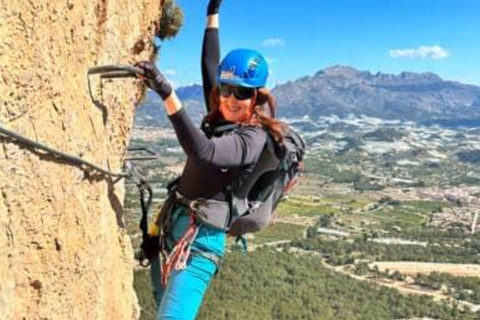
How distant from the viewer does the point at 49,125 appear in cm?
289

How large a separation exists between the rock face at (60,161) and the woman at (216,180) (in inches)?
17.0

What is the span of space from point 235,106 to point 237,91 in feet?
0.28

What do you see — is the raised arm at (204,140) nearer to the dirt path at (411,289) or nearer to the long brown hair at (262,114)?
the long brown hair at (262,114)

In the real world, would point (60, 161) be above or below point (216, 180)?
above

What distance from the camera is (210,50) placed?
4.23 metres

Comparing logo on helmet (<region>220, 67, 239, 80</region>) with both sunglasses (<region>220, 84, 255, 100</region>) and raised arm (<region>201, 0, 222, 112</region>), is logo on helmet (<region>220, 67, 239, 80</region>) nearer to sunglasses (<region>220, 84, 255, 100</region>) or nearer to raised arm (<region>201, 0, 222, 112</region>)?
sunglasses (<region>220, 84, 255, 100</region>)

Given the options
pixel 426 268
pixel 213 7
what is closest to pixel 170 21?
pixel 213 7

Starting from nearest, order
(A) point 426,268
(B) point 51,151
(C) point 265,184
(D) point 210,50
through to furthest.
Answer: (B) point 51,151
(C) point 265,184
(D) point 210,50
(A) point 426,268

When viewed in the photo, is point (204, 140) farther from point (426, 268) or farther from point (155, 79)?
point (426, 268)

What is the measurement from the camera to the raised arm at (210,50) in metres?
4.11

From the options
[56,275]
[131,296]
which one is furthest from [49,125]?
[131,296]

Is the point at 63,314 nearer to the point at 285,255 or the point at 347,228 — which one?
the point at 285,255

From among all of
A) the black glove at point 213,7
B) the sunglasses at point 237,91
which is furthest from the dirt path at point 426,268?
the sunglasses at point 237,91

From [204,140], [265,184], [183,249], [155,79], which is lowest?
[183,249]
